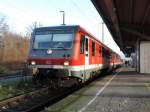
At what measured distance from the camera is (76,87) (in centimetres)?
1955

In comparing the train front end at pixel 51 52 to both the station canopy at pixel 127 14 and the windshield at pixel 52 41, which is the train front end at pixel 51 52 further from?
the station canopy at pixel 127 14

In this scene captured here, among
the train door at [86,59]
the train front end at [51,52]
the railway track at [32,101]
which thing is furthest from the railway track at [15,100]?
the train door at [86,59]

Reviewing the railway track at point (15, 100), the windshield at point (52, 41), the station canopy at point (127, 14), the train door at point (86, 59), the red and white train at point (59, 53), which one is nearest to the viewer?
the railway track at point (15, 100)

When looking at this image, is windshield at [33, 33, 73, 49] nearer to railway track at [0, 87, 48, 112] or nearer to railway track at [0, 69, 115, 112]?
railway track at [0, 69, 115, 112]

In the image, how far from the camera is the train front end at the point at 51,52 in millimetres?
16828

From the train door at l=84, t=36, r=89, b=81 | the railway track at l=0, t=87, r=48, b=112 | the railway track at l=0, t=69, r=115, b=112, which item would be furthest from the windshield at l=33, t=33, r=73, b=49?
the railway track at l=0, t=87, r=48, b=112

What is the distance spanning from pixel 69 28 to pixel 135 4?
10476mm

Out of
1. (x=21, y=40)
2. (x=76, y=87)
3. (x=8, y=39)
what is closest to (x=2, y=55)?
(x=8, y=39)

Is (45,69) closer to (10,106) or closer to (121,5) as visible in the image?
(10,106)

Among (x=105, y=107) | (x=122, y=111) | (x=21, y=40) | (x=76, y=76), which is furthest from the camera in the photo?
(x=21, y=40)

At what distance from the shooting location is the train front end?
55.2 ft

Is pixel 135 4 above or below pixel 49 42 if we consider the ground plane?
above

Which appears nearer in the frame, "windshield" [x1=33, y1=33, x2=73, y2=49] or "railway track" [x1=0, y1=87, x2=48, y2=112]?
"railway track" [x1=0, y1=87, x2=48, y2=112]

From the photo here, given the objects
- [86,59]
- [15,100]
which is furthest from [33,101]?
[86,59]
